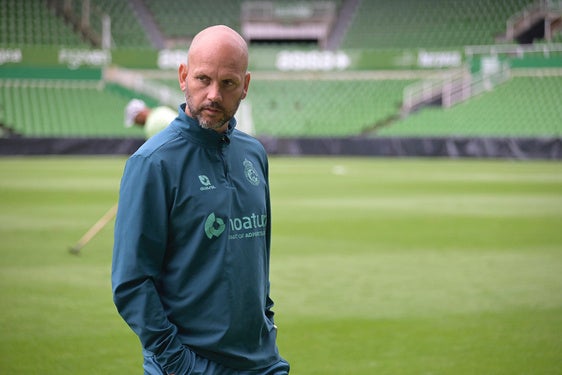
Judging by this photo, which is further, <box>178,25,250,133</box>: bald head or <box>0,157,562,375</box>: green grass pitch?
<box>0,157,562,375</box>: green grass pitch

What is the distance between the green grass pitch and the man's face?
10.4 ft

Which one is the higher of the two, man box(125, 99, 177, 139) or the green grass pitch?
man box(125, 99, 177, 139)

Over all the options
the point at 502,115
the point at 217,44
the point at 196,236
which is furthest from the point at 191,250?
the point at 502,115

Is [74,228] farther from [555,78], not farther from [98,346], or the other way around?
[555,78]

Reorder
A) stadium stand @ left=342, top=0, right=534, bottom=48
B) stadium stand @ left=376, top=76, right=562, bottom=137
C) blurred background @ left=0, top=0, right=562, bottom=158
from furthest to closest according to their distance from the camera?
stadium stand @ left=342, top=0, right=534, bottom=48 < blurred background @ left=0, top=0, right=562, bottom=158 < stadium stand @ left=376, top=76, right=562, bottom=137

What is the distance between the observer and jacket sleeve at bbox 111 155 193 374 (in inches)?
101

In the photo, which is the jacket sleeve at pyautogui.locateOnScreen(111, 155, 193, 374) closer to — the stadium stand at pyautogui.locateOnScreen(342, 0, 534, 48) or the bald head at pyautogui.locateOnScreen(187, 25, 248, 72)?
the bald head at pyautogui.locateOnScreen(187, 25, 248, 72)

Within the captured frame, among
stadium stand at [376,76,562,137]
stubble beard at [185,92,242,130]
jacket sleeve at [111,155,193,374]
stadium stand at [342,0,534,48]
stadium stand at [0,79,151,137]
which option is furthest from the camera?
stadium stand at [342,0,534,48]

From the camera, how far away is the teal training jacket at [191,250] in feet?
8.50

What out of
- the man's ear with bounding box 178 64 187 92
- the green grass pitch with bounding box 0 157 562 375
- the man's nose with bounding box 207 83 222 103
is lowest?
the green grass pitch with bounding box 0 157 562 375

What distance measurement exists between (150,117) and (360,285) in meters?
3.01

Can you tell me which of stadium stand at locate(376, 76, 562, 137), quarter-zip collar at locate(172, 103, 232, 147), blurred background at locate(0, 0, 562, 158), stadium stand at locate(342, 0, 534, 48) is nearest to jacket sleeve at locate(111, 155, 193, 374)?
quarter-zip collar at locate(172, 103, 232, 147)

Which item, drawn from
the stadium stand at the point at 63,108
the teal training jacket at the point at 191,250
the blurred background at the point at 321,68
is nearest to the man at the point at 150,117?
the teal training jacket at the point at 191,250

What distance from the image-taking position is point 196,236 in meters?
2.70
